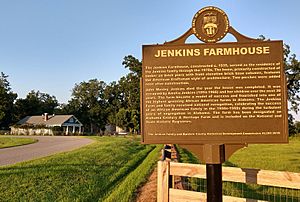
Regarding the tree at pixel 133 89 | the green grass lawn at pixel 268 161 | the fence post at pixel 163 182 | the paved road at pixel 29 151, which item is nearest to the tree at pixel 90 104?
the tree at pixel 133 89

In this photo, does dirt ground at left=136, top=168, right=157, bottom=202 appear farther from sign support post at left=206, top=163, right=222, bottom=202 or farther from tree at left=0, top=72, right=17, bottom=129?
tree at left=0, top=72, right=17, bottom=129

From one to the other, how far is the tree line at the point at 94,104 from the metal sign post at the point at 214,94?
64509 millimetres

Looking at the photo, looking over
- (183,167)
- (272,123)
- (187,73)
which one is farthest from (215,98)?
(183,167)

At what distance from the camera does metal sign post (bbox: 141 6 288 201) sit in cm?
432

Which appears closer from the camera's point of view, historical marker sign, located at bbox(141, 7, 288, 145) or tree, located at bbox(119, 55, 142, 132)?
historical marker sign, located at bbox(141, 7, 288, 145)

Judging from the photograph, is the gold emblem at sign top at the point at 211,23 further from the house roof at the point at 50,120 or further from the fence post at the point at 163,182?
the house roof at the point at 50,120

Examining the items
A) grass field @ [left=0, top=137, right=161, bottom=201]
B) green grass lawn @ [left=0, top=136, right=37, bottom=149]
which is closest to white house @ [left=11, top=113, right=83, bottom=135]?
green grass lawn @ [left=0, top=136, right=37, bottom=149]

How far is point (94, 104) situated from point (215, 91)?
339ft

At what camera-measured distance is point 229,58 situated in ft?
14.7

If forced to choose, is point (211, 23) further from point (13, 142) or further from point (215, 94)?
point (13, 142)

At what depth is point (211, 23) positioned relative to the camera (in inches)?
174

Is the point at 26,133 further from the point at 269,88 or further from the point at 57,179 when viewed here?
the point at 269,88

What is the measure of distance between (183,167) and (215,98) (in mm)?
1478

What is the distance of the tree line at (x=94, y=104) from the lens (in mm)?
73688
